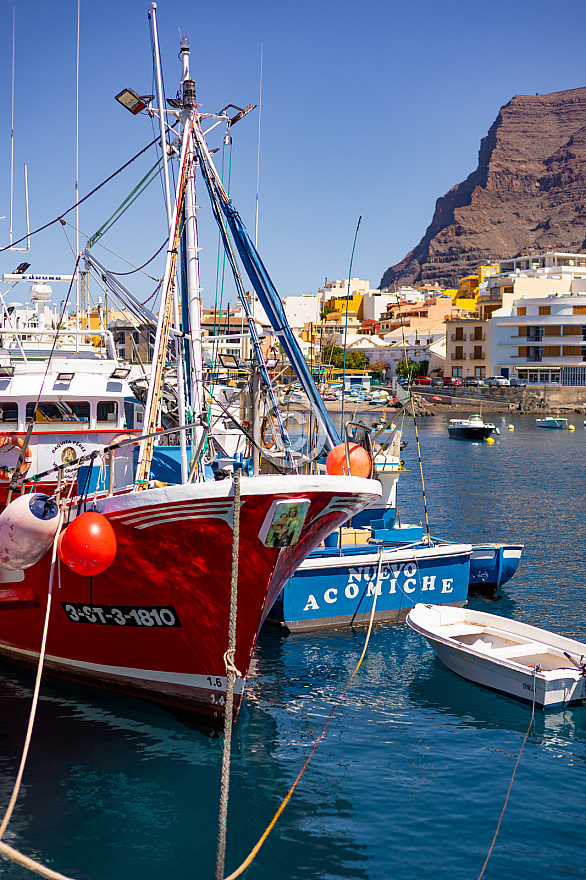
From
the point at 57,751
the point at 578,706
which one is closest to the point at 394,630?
the point at 578,706

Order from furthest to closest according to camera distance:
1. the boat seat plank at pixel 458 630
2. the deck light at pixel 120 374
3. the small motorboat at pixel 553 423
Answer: the small motorboat at pixel 553 423 < the deck light at pixel 120 374 < the boat seat plank at pixel 458 630

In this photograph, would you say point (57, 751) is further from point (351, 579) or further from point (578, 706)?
point (578, 706)

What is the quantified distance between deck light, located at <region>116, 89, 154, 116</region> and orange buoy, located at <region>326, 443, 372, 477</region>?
6976mm

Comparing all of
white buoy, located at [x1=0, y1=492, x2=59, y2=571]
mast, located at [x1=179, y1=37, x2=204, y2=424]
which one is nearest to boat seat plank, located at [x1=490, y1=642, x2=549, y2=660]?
mast, located at [x1=179, y1=37, x2=204, y2=424]

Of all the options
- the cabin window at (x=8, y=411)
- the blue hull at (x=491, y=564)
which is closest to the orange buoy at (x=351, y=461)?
the cabin window at (x=8, y=411)

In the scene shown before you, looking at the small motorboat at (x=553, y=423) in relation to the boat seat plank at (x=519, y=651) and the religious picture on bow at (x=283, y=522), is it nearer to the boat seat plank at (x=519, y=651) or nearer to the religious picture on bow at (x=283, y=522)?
the boat seat plank at (x=519, y=651)

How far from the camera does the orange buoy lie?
11.7 m

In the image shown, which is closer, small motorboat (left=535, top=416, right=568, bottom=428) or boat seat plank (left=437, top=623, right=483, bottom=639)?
boat seat plank (left=437, top=623, right=483, bottom=639)

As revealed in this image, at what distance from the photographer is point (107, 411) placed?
15531 millimetres

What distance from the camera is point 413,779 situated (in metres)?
10.1

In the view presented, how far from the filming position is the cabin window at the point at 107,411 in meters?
15.4

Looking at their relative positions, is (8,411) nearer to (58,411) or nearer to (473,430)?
(58,411)

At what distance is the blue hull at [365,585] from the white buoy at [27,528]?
5.74m

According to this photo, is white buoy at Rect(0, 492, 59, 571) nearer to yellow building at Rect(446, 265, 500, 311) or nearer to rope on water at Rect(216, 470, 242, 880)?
rope on water at Rect(216, 470, 242, 880)
